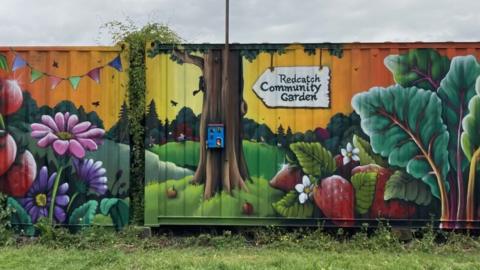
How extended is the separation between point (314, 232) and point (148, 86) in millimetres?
2915

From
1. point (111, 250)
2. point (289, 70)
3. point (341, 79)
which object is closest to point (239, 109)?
point (289, 70)

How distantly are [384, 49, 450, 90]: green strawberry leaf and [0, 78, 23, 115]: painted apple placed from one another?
4921mm

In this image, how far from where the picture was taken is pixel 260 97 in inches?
288

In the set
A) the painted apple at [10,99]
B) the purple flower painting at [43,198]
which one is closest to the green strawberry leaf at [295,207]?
the purple flower painting at [43,198]

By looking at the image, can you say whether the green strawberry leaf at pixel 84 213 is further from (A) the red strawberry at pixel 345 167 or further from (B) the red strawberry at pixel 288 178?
(A) the red strawberry at pixel 345 167

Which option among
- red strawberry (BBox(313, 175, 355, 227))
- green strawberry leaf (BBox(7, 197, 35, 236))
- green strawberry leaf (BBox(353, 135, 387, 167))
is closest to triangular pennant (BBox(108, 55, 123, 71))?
green strawberry leaf (BBox(7, 197, 35, 236))

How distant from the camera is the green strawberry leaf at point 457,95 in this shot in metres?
7.11

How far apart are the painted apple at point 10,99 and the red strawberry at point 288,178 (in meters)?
3.62

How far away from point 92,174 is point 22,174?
96cm

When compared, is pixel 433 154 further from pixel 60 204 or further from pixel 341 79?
pixel 60 204

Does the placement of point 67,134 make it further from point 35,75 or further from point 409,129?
point 409,129

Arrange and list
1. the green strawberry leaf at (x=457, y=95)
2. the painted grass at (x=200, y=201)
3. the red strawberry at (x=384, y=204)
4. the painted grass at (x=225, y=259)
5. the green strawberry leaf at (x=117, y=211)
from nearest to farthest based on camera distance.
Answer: the painted grass at (x=225, y=259) < the green strawberry leaf at (x=457, y=95) < the red strawberry at (x=384, y=204) < the painted grass at (x=200, y=201) < the green strawberry leaf at (x=117, y=211)

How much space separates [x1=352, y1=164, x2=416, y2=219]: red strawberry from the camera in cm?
721

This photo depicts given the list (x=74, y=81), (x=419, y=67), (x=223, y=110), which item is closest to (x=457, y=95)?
(x=419, y=67)
